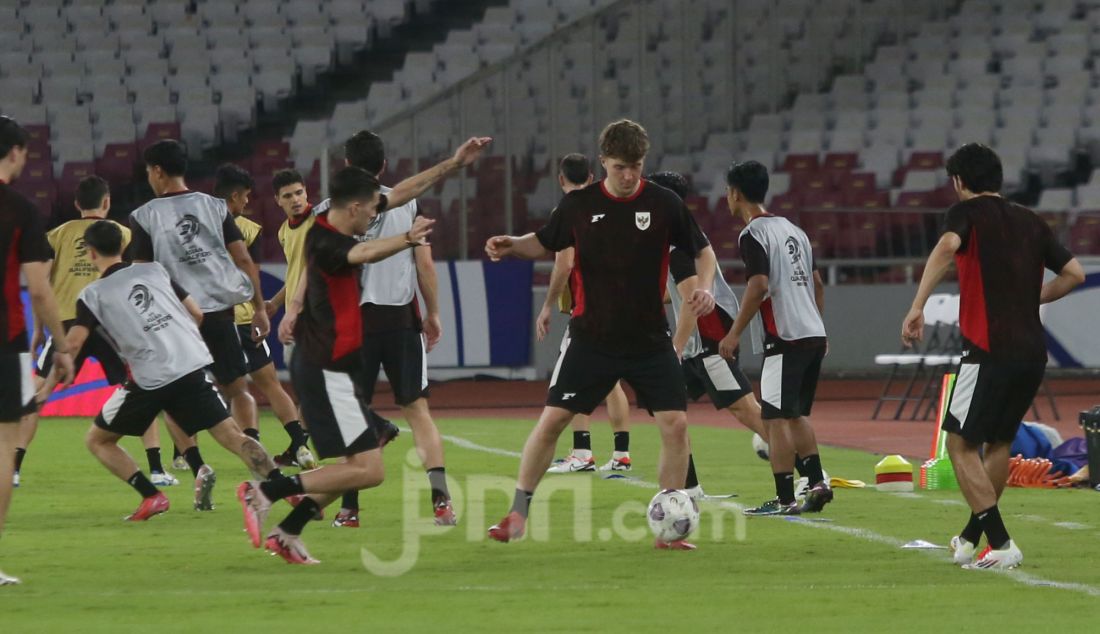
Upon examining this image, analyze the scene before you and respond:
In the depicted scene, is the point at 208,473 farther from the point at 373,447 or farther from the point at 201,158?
the point at 201,158

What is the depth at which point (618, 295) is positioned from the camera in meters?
8.56

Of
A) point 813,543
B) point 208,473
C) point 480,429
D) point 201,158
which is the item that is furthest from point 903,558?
point 201,158

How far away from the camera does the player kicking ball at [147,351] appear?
9719 millimetres

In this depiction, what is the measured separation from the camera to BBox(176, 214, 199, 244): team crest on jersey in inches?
444

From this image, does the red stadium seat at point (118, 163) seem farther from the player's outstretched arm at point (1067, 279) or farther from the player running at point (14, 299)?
the player's outstretched arm at point (1067, 279)

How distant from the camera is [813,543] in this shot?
8.80m

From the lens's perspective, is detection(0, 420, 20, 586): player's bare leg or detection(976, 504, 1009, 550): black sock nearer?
detection(0, 420, 20, 586): player's bare leg

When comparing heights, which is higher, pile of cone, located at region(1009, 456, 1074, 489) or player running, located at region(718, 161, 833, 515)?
player running, located at region(718, 161, 833, 515)

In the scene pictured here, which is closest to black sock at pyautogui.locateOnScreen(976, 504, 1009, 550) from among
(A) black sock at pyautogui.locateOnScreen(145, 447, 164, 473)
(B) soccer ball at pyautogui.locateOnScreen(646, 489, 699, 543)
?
(B) soccer ball at pyautogui.locateOnScreen(646, 489, 699, 543)

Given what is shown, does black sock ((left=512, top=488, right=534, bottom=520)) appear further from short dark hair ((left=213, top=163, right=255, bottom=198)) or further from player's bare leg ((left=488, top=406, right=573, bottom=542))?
short dark hair ((left=213, top=163, right=255, bottom=198))

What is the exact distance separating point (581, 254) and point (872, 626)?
273 cm

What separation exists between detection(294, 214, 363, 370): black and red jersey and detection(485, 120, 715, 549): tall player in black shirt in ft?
2.60

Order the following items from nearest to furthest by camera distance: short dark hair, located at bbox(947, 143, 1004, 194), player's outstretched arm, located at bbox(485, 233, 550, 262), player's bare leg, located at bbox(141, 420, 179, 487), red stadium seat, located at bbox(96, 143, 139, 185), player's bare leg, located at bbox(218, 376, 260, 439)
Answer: short dark hair, located at bbox(947, 143, 1004, 194), player's outstretched arm, located at bbox(485, 233, 550, 262), player's bare leg, located at bbox(218, 376, 260, 439), player's bare leg, located at bbox(141, 420, 179, 487), red stadium seat, located at bbox(96, 143, 139, 185)

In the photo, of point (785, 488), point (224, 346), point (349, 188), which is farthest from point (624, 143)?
point (224, 346)
